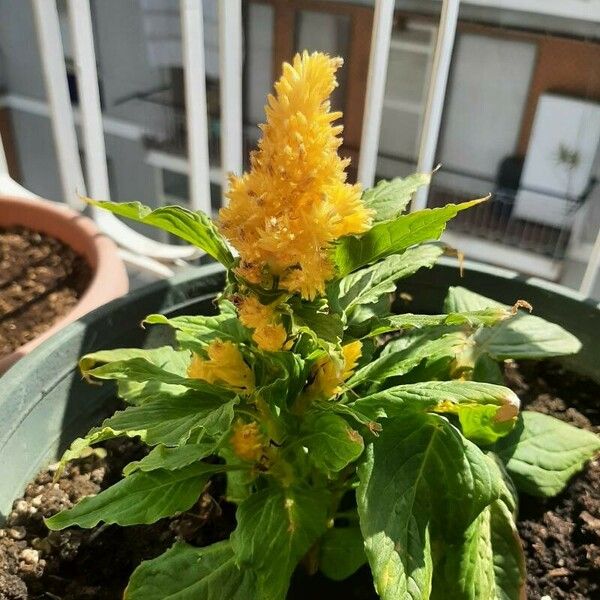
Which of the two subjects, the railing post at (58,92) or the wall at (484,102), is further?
the wall at (484,102)

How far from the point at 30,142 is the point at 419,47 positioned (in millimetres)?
2152

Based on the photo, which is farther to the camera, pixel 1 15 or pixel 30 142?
pixel 30 142

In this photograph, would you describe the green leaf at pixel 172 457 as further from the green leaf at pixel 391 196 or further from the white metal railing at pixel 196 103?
the white metal railing at pixel 196 103

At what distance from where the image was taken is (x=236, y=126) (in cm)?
117

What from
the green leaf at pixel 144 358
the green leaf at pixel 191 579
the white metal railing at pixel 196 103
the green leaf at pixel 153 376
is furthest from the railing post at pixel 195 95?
the green leaf at pixel 191 579

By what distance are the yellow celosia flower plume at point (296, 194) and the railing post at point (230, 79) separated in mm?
523

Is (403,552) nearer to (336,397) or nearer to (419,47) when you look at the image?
(336,397)

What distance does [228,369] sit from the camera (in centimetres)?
60

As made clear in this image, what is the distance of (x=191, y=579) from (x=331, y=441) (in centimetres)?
21

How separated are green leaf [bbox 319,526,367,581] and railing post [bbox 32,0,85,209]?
823 millimetres

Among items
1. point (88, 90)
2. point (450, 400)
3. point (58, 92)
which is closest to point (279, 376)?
point (450, 400)

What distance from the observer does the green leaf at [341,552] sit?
0.68 meters

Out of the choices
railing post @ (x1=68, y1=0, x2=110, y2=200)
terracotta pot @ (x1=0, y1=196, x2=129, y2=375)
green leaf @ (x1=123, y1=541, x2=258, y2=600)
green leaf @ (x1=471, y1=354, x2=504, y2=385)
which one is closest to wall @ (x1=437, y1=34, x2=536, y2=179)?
railing post @ (x1=68, y1=0, x2=110, y2=200)

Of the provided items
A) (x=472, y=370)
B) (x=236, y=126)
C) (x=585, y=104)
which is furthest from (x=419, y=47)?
(x=472, y=370)
